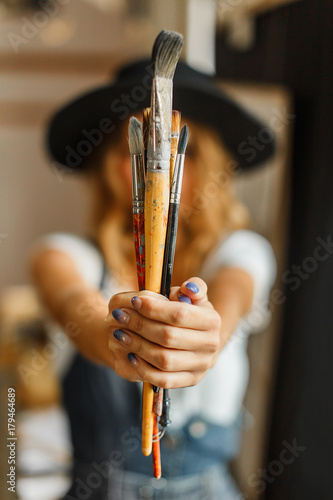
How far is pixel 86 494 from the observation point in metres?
0.49

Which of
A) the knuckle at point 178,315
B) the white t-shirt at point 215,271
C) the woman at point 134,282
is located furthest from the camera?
the white t-shirt at point 215,271

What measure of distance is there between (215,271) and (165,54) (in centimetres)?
22

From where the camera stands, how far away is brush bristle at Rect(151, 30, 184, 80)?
0.18 metres

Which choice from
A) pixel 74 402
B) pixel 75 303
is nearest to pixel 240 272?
pixel 75 303

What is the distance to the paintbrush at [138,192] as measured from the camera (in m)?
0.18

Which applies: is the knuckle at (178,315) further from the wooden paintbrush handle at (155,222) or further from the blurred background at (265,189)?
the blurred background at (265,189)

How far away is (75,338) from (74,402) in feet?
1.00

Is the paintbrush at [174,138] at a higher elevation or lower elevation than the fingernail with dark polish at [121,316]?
higher

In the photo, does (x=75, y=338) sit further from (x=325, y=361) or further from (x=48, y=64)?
(x=48, y=64)

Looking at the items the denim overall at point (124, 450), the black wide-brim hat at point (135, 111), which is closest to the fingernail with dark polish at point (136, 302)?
the black wide-brim hat at point (135, 111)

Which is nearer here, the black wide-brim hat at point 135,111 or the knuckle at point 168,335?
A: the knuckle at point 168,335

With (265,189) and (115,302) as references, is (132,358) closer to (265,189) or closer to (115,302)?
(115,302)

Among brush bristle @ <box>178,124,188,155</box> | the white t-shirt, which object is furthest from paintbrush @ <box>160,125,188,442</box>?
the white t-shirt

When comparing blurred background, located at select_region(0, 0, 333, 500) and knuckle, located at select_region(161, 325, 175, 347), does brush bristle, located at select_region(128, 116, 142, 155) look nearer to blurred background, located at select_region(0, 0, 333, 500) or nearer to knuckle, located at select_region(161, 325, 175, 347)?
knuckle, located at select_region(161, 325, 175, 347)
